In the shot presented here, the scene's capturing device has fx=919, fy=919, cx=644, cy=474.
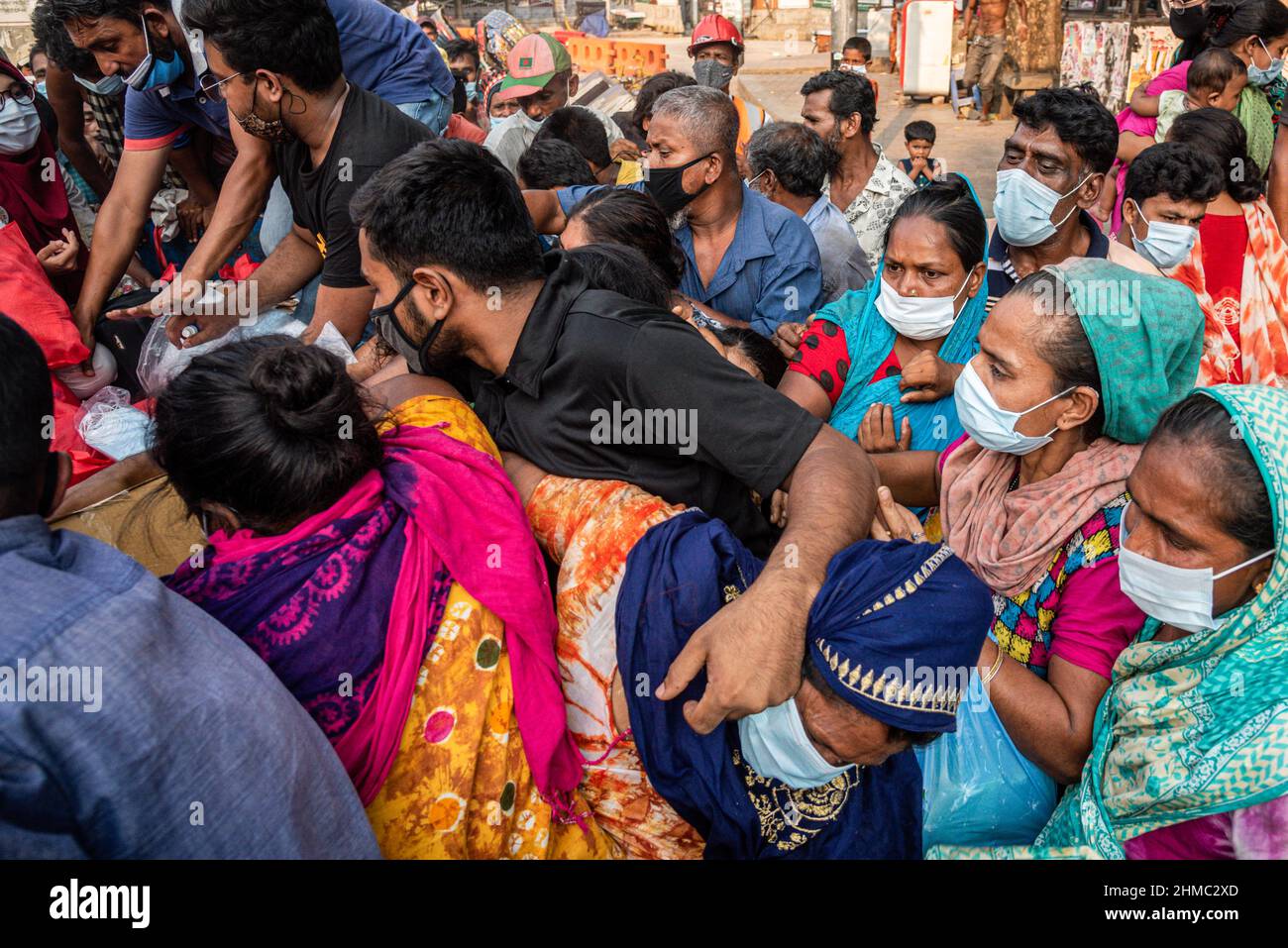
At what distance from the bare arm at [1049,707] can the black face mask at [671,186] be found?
2393mm

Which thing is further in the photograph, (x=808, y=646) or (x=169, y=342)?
(x=169, y=342)

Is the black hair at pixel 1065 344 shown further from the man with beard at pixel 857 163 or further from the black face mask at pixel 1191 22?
the black face mask at pixel 1191 22

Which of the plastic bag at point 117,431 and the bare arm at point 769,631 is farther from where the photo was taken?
the plastic bag at point 117,431

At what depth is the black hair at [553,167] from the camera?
4.53 metres

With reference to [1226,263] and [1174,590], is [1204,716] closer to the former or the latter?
[1174,590]

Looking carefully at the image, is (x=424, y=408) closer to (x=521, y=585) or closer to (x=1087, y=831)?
(x=521, y=585)

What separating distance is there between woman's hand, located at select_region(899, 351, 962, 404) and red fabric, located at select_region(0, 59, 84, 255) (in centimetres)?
336

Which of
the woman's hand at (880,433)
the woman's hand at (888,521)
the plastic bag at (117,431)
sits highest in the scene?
the plastic bag at (117,431)

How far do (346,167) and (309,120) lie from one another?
20cm

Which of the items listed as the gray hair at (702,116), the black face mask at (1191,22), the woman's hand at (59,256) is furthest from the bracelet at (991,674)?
the black face mask at (1191,22)

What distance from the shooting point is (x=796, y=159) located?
4.65m

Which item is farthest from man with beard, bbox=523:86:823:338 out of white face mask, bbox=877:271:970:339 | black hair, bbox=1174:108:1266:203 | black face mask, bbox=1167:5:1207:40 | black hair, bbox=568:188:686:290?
black face mask, bbox=1167:5:1207:40

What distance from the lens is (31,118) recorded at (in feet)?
11.7

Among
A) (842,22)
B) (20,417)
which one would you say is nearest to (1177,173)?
(20,417)
